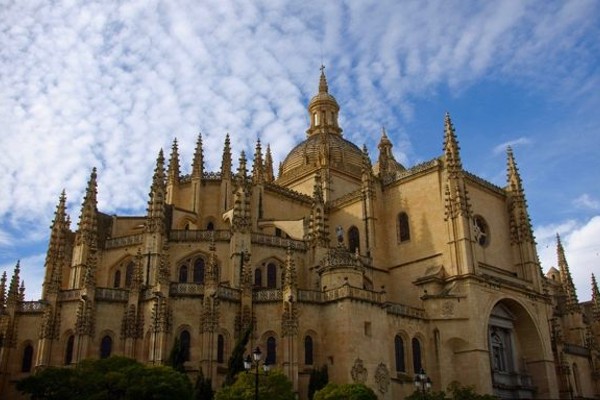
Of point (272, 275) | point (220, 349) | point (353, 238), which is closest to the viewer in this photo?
point (220, 349)

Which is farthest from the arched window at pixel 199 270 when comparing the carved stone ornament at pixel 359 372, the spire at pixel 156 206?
the carved stone ornament at pixel 359 372

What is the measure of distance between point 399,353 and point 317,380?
22.4 ft

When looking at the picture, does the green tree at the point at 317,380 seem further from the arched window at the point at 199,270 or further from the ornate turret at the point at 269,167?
the ornate turret at the point at 269,167

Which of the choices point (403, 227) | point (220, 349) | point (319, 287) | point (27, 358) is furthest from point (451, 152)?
point (27, 358)

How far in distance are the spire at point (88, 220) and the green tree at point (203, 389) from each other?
13.2 meters

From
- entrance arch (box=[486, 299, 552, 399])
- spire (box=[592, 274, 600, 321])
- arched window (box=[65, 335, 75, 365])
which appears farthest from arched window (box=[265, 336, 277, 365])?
spire (box=[592, 274, 600, 321])

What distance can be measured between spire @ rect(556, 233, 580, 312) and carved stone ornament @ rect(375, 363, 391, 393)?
26.2 meters

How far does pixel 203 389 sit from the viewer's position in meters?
32.3

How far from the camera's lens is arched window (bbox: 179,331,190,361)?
34.3 m

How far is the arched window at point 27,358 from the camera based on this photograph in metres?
36.1

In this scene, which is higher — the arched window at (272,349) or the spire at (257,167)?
the spire at (257,167)

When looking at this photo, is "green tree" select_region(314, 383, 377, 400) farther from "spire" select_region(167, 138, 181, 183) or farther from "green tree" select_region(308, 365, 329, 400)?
"spire" select_region(167, 138, 181, 183)

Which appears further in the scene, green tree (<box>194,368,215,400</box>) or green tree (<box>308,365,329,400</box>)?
green tree (<box>308,365,329,400</box>)

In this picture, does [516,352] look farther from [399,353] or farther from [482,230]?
→ [399,353]
